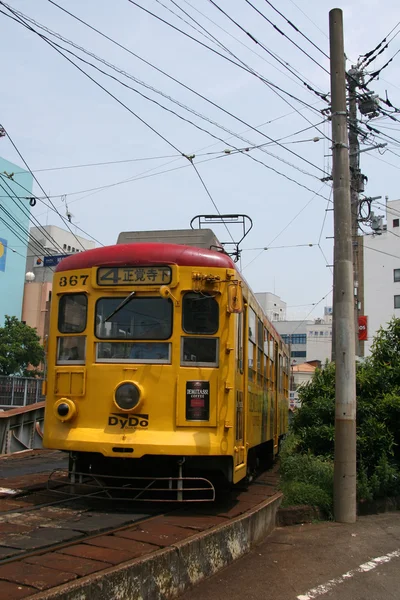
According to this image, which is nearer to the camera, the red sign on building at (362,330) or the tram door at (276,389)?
the tram door at (276,389)

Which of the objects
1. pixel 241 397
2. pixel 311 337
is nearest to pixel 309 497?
pixel 241 397

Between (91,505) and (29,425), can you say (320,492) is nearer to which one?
(91,505)

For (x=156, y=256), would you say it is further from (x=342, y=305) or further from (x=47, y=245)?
(x=47, y=245)

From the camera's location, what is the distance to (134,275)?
6809 mm

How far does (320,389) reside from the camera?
1125 cm

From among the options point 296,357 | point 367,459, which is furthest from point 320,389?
point 296,357

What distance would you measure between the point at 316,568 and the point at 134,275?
140 inches

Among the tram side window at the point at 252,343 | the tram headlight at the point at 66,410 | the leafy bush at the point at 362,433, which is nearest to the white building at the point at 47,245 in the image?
the leafy bush at the point at 362,433

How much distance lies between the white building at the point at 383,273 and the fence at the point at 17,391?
3337 centimetres

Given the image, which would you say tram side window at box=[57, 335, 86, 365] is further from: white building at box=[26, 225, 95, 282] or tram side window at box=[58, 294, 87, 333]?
white building at box=[26, 225, 95, 282]

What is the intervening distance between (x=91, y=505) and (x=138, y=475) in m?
0.61

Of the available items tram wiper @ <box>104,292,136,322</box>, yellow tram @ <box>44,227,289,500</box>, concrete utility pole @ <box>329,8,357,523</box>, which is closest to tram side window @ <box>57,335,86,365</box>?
yellow tram @ <box>44,227,289,500</box>

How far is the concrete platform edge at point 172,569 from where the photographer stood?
12.5 ft

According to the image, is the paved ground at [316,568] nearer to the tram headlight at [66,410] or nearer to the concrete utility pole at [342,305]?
the concrete utility pole at [342,305]
